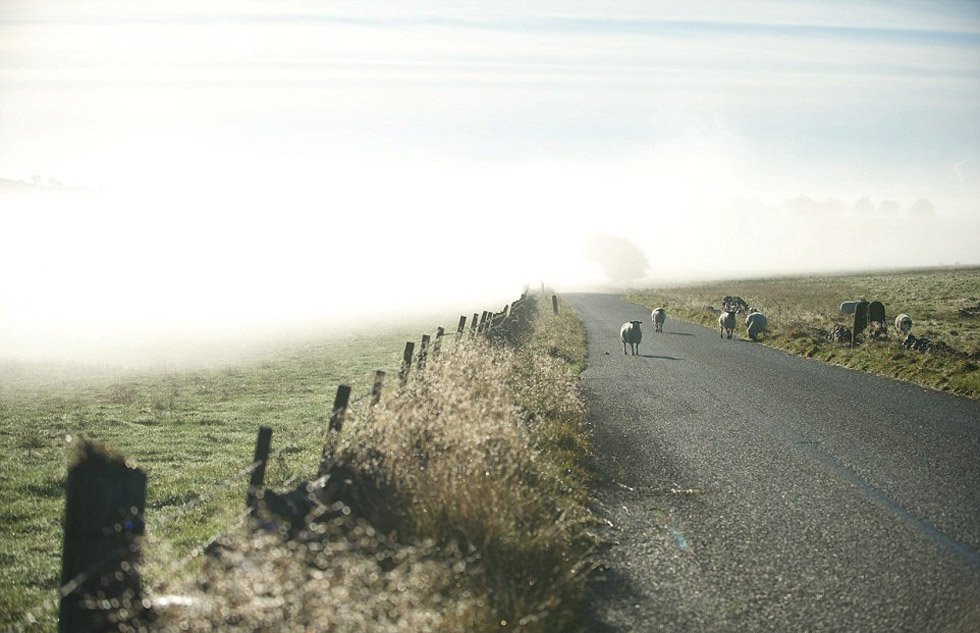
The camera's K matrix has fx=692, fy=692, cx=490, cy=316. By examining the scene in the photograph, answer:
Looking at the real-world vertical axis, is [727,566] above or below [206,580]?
below

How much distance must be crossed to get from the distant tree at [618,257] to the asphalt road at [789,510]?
168636mm

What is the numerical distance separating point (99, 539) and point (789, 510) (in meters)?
6.87

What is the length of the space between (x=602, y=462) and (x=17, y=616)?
23.1ft

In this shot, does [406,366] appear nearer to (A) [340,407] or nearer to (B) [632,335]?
(A) [340,407]

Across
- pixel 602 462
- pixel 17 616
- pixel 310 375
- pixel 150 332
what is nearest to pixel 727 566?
pixel 602 462

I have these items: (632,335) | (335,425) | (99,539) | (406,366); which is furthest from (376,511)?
(632,335)

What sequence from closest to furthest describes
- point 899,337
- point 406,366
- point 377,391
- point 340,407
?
1. point 340,407
2. point 377,391
3. point 406,366
4. point 899,337

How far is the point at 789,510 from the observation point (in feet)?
25.3

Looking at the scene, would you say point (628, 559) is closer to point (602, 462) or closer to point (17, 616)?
point (602, 462)

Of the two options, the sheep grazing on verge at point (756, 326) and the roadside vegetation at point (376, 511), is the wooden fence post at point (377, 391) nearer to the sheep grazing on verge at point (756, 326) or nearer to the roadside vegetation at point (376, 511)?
the roadside vegetation at point (376, 511)

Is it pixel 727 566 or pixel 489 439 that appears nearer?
pixel 727 566

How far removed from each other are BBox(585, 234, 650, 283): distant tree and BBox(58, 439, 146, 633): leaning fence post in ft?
592

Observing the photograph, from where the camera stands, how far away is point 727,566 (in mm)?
6262

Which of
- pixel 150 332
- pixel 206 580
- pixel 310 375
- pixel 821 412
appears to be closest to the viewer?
pixel 206 580
